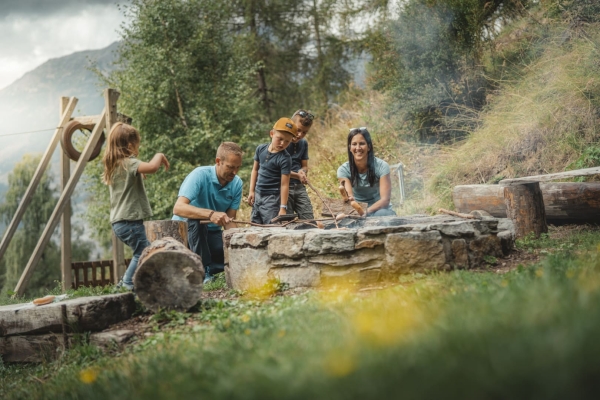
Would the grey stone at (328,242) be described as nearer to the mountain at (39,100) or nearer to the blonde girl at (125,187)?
the blonde girl at (125,187)

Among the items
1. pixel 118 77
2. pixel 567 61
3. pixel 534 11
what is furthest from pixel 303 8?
pixel 567 61

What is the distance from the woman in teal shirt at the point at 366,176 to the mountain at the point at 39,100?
6201 millimetres

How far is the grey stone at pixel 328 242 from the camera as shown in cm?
443

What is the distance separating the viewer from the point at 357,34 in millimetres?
17703

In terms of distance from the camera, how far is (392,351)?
6.17 ft

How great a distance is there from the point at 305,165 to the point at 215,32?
1266 centimetres

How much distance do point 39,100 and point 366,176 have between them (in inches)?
705

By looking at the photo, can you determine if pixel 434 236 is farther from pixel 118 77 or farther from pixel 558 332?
pixel 118 77

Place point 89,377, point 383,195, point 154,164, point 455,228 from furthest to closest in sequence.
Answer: point 383,195
point 154,164
point 455,228
point 89,377

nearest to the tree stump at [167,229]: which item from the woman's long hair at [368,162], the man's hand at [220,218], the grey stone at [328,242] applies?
the man's hand at [220,218]

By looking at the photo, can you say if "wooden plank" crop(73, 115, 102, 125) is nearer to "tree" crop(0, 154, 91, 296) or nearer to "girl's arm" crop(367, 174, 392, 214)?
"girl's arm" crop(367, 174, 392, 214)

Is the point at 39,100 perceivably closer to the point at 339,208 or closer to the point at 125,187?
the point at 125,187

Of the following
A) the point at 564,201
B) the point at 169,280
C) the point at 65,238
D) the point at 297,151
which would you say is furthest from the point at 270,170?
the point at 65,238

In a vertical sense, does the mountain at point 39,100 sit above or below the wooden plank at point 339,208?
above
